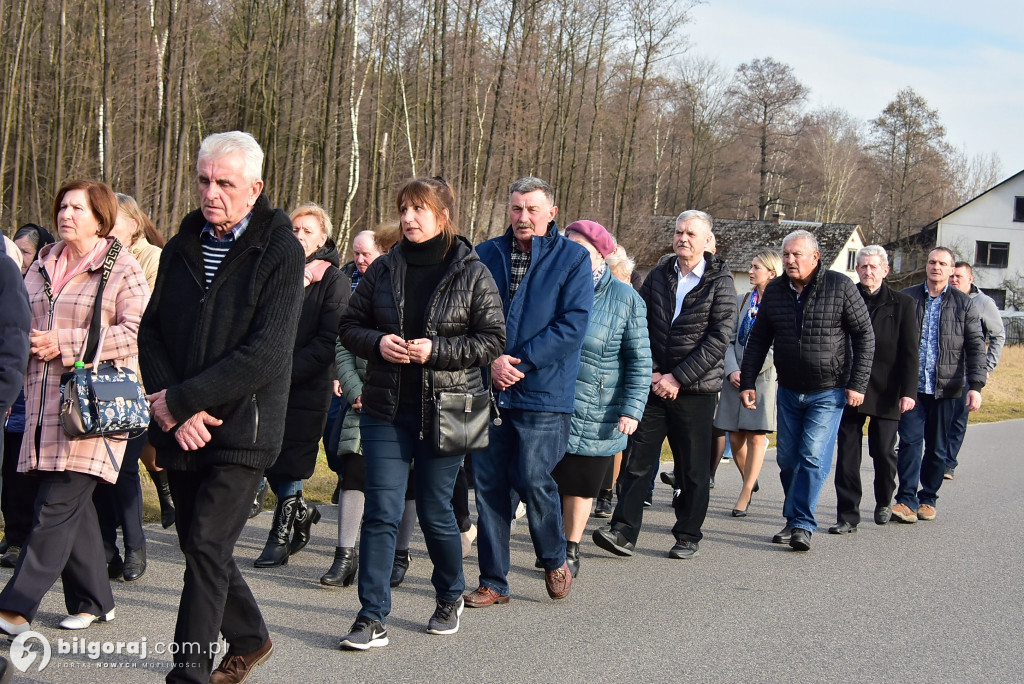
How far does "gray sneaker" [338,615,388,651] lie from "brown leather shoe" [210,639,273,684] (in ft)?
2.18

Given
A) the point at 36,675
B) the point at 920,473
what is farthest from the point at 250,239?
the point at 920,473

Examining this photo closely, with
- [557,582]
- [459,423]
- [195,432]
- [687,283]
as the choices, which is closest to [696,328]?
[687,283]

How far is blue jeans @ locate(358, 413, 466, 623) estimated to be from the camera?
16.0 feet

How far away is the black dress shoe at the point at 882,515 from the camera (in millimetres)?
8602

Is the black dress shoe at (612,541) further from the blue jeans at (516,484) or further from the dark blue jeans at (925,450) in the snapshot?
the dark blue jeans at (925,450)

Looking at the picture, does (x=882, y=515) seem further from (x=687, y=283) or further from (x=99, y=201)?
(x=99, y=201)

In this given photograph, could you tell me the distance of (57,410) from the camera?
4.83 m

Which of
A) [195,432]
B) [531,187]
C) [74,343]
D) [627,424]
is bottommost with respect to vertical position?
[627,424]

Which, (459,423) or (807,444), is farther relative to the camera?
(807,444)

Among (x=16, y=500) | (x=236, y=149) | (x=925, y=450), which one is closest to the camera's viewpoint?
(x=236, y=149)

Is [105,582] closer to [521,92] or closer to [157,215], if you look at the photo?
[157,215]

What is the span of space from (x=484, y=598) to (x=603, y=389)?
1547 millimetres

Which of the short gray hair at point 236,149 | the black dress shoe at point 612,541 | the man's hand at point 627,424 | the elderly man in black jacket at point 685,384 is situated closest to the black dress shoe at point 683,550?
the elderly man in black jacket at point 685,384

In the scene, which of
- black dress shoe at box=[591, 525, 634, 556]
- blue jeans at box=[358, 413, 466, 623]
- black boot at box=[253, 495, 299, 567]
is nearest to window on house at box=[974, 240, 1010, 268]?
black dress shoe at box=[591, 525, 634, 556]
